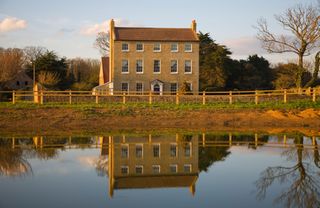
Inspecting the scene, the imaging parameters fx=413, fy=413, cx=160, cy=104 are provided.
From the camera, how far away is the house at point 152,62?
45.2 meters

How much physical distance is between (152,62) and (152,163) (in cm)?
3171

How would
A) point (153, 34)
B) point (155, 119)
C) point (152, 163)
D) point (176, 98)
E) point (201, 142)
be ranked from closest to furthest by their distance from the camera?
point (152, 163), point (201, 142), point (155, 119), point (176, 98), point (153, 34)

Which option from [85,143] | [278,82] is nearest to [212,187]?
[85,143]

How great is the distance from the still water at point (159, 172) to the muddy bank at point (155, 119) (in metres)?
6.96

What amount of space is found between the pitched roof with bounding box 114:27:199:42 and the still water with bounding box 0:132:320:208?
85.1ft

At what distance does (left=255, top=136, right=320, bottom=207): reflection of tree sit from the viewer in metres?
10.2

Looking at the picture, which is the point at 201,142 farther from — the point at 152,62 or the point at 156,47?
the point at 156,47

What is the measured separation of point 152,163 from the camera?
14.8 meters

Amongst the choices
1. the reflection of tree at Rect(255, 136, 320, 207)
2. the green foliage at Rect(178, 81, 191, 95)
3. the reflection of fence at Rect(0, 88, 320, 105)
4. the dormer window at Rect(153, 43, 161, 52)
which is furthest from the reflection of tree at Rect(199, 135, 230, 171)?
the dormer window at Rect(153, 43, 161, 52)

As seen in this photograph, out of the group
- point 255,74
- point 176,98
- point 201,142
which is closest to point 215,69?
point 255,74

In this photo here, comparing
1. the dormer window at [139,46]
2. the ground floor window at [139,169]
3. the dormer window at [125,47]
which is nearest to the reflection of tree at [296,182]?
the ground floor window at [139,169]

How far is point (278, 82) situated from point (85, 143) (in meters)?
40.0

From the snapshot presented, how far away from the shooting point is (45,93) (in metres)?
34.1

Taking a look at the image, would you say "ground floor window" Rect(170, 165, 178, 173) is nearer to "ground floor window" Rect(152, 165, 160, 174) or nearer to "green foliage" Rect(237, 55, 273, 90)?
"ground floor window" Rect(152, 165, 160, 174)
